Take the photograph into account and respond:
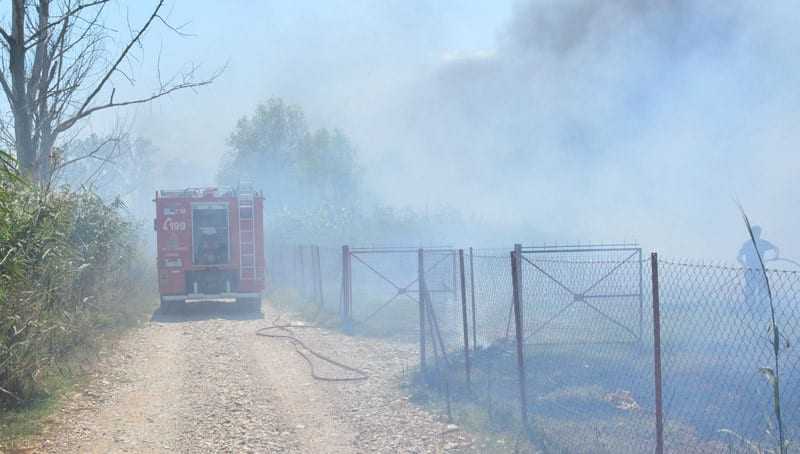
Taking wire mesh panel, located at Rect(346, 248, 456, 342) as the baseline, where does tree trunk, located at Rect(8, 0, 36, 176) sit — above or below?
above

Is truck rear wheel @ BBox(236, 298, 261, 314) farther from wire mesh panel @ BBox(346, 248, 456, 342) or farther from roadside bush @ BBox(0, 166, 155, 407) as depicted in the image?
roadside bush @ BBox(0, 166, 155, 407)

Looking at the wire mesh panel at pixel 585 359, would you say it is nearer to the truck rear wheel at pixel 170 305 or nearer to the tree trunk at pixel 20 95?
the tree trunk at pixel 20 95

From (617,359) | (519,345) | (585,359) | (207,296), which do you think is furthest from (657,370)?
(207,296)

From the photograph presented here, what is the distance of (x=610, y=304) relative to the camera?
9133 millimetres

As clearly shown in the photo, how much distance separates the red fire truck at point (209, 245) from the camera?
51.7 feet

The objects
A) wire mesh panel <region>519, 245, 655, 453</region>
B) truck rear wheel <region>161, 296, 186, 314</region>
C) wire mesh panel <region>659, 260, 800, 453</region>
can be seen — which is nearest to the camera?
wire mesh panel <region>659, 260, 800, 453</region>

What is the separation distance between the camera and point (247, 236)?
16.1m

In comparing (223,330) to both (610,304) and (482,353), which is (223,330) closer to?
(482,353)

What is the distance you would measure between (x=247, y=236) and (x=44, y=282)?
852 cm

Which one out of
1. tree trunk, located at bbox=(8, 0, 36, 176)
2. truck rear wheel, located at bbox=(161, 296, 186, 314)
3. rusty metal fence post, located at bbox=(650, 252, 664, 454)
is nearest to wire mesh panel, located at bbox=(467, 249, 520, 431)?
rusty metal fence post, located at bbox=(650, 252, 664, 454)

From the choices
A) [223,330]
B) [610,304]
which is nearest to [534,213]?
[223,330]

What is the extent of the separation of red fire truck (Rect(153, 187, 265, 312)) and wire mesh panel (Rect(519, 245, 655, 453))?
28.7 feet

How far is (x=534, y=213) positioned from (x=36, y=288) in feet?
85.8

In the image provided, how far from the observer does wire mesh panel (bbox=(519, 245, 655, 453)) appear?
5820 millimetres
